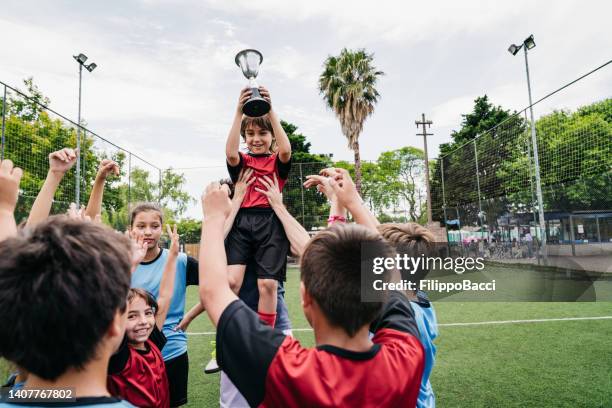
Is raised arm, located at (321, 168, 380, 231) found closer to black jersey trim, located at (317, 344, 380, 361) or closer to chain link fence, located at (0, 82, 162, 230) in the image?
black jersey trim, located at (317, 344, 380, 361)

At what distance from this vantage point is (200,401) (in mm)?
3787

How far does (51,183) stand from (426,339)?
2.01m

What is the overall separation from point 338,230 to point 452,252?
1760 cm

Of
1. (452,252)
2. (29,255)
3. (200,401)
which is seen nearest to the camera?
(29,255)

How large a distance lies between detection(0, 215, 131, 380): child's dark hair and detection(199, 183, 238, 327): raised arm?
26 centimetres

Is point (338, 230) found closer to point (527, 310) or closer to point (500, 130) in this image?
point (527, 310)

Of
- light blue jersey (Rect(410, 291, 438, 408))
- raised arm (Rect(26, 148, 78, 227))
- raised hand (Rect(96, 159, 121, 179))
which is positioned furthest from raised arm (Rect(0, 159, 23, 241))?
light blue jersey (Rect(410, 291, 438, 408))

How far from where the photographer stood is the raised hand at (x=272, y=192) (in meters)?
2.77

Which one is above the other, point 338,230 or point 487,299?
point 338,230

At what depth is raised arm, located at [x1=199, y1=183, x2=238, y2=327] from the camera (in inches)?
47.9

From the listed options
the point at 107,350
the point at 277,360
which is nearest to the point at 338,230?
the point at 277,360

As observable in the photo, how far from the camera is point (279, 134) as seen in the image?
2898 millimetres

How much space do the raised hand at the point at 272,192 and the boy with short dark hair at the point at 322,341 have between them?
54.6 inches

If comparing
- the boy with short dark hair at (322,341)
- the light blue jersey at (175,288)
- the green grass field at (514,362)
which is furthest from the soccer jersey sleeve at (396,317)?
the green grass field at (514,362)
